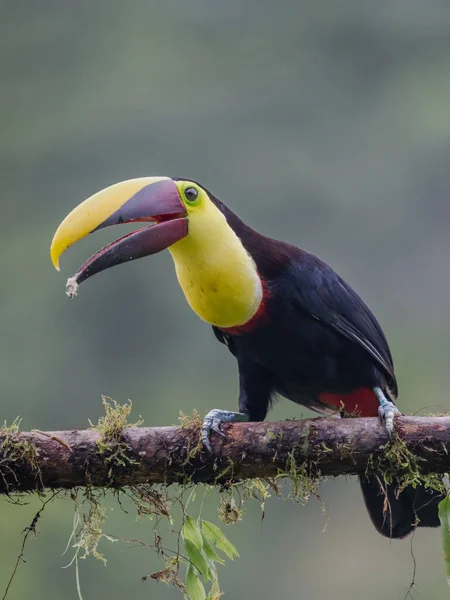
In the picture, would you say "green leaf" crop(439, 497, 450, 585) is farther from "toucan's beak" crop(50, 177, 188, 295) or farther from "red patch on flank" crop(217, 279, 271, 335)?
"toucan's beak" crop(50, 177, 188, 295)

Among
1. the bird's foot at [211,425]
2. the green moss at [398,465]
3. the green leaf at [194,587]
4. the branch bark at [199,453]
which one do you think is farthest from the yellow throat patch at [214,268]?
the green leaf at [194,587]

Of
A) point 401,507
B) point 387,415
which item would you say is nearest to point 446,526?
point 387,415

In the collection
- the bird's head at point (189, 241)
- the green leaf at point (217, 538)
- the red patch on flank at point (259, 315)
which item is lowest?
the green leaf at point (217, 538)

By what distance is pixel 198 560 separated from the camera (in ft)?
7.87

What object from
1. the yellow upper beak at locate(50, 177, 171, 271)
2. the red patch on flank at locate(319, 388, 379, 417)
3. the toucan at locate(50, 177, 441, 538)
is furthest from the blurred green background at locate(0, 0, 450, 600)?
the yellow upper beak at locate(50, 177, 171, 271)

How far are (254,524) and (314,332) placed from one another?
5.19 m

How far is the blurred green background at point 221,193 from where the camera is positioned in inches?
290

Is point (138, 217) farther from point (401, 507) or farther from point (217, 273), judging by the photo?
point (401, 507)

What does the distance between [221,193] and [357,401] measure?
230 inches

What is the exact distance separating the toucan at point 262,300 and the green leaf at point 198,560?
349mm

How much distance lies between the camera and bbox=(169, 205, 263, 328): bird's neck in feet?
9.16

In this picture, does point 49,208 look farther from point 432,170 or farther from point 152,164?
point 432,170

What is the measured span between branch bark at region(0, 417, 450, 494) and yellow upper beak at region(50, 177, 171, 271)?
54 centimetres

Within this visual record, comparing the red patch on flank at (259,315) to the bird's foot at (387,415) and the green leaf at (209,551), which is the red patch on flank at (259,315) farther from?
the green leaf at (209,551)
